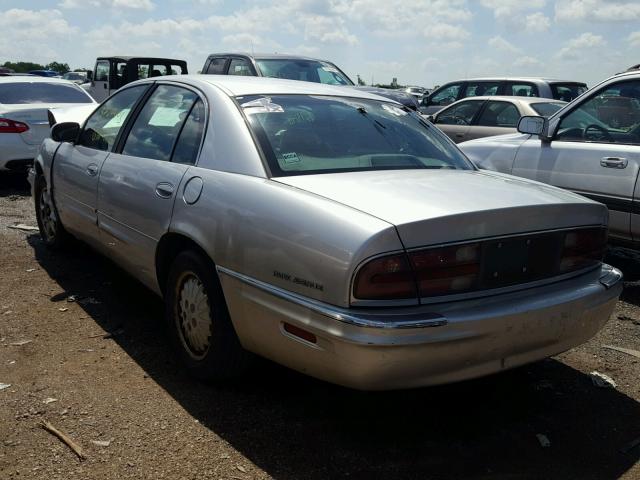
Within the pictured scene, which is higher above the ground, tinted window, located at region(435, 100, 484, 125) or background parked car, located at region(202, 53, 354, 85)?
background parked car, located at region(202, 53, 354, 85)

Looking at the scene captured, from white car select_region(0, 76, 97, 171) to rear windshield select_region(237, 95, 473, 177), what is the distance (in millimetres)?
6194

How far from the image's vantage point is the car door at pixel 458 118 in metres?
9.96

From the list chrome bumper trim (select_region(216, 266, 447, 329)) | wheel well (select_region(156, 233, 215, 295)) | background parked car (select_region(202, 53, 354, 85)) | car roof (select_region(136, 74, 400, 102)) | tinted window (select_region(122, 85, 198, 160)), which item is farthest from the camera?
background parked car (select_region(202, 53, 354, 85))

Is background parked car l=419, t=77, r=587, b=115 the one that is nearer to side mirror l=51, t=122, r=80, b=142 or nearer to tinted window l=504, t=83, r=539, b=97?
tinted window l=504, t=83, r=539, b=97

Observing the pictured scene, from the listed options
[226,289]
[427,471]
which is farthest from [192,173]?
[427,471]

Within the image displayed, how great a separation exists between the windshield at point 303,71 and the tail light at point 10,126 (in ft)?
12.2

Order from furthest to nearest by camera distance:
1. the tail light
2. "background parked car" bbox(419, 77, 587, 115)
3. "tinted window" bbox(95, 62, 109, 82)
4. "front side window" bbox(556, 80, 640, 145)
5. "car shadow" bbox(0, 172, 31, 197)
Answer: "tinted window" bbox(95, 62, 109, 82) → "background parked car" bbox(419, 77, 587, 115) → "car shadow" bbox(0, 172, 31, 197) → the tail light → "front side window" bbox(556, 80, 640, 145)

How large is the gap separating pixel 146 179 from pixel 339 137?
1.13 metres

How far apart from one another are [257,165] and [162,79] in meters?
1.51

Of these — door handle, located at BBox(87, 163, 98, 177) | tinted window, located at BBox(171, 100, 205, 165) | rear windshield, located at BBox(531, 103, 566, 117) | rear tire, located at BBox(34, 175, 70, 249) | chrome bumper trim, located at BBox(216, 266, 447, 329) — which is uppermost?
rear windshield, located at BBox(531, 103, 566, 117)

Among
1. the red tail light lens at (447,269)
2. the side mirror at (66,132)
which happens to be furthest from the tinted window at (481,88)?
the red tail light lens at (447,269)

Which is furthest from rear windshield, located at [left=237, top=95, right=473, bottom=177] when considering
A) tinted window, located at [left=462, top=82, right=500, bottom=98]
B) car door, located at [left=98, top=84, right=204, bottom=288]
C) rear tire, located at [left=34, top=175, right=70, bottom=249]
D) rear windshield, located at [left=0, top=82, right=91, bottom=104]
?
tinted window, located at [left=462, top=82, right=500, bottom=98]

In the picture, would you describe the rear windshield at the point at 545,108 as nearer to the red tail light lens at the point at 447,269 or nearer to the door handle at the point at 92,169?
the door handle at the point at 92,169

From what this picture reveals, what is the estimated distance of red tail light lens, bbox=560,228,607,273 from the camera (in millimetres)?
3084
